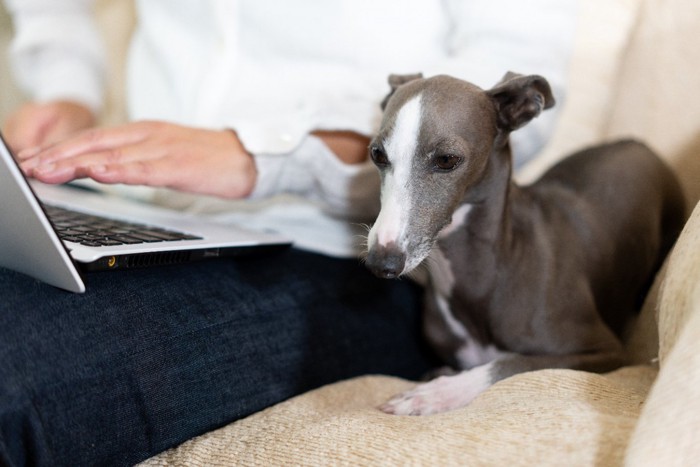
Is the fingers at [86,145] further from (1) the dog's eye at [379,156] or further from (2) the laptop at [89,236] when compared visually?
(1) the dog's eye at [379,156]

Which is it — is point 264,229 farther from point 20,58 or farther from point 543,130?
point 20,58

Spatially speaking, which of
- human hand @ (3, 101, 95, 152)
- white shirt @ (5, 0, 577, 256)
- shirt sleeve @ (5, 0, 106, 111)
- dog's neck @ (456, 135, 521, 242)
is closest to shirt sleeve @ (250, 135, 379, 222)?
white shirt @ (5, 0, 577, 256)

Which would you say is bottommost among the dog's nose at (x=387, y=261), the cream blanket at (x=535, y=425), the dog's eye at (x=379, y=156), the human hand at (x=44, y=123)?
the cream blanket at (x=535, y=425)

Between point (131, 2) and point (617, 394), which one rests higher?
point (131, 2)

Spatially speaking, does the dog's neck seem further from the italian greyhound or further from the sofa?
the sofa

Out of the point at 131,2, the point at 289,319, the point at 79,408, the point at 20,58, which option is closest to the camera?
the point at 79,408

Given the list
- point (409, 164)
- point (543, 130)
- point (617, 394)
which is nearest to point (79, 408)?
point (409, 164)

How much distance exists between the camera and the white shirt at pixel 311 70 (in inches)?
45.0

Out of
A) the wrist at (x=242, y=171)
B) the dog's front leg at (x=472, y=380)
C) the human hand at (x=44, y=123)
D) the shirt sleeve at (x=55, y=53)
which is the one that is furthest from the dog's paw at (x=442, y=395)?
the shirt sleeve at (x=55, y=53)

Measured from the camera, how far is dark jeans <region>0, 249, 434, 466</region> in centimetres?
72

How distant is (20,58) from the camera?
160cm

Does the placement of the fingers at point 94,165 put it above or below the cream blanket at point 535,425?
above

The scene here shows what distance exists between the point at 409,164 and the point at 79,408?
463mm

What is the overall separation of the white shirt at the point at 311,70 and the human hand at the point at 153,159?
3 centimetres
